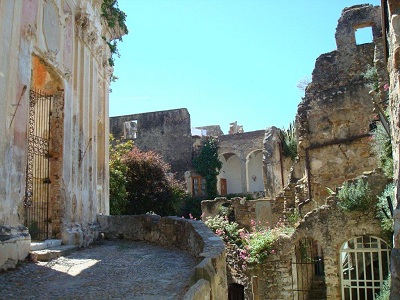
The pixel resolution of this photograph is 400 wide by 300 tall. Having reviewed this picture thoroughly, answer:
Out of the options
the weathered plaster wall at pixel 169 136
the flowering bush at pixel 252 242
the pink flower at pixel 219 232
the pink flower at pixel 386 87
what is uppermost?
the weathered plaster wall at pixel 169 136

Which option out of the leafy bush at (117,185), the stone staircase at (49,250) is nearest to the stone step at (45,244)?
the stone staircase at (49,250)

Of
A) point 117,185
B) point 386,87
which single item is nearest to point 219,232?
point 117,185

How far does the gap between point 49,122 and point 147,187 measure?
1312 centimetres

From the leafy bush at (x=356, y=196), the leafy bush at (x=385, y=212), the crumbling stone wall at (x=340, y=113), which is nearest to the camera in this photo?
the leafy bush at (x=385, y=212)

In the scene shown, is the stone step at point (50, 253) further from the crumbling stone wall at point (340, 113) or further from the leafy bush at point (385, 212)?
the crumbling stone wall at point (340, 113)

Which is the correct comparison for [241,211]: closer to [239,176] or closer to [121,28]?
[121,28]

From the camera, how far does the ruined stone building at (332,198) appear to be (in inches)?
535

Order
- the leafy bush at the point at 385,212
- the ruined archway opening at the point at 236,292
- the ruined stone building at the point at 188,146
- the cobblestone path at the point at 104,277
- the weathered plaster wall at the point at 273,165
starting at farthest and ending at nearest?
the ruined stone building at the point at 188,146, the weathered plaster wall at the point at 273,165, the ruined archway opening at the point at 236,292, the leafy bush at the point at 385,212, the cobblestone path at the point at 104,277

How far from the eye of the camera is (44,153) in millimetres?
9648

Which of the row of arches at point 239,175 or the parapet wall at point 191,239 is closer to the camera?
the parapet wall at point 191,239

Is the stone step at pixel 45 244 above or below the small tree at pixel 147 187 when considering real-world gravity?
below

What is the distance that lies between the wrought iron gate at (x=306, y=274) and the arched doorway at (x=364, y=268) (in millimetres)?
1398

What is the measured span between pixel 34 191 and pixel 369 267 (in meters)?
10.8

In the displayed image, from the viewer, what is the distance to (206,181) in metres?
30.6
